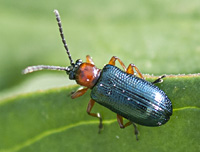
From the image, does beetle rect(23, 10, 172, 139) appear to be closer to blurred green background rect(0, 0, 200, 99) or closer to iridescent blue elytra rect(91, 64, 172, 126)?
iridescent blue elytra rect(91, 64, 172, 126)

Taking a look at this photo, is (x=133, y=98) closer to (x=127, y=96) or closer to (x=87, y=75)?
(x=127, y=96)

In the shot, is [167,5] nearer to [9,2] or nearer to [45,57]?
[45,57]

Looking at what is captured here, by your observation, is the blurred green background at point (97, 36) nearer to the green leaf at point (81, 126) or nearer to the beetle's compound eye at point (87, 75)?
the beetle's compound eye at point (87, 75)

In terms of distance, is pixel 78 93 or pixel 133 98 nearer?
pixel 133 98

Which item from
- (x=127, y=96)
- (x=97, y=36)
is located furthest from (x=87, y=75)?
(x=97, y=36)

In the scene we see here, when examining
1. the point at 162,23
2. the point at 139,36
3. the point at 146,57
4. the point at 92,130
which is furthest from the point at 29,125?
the point at 162,23

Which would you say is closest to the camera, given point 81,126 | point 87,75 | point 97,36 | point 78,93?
point 81,126
